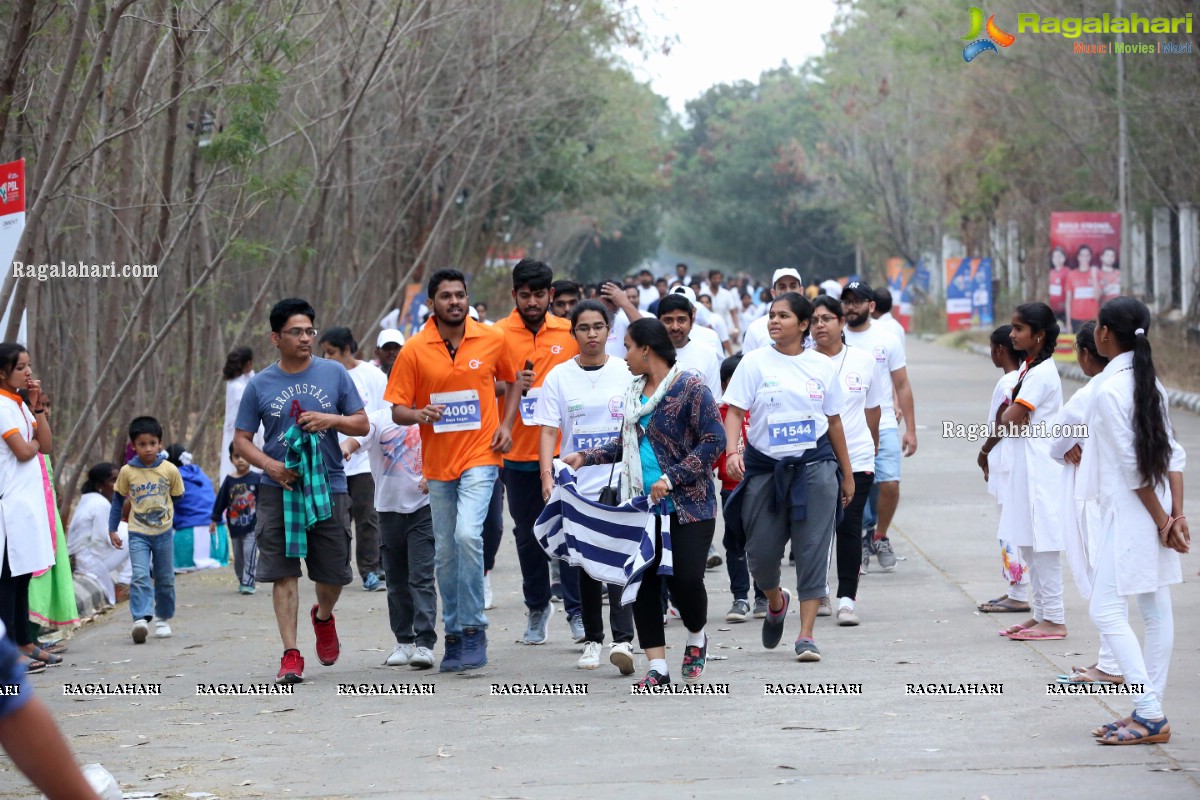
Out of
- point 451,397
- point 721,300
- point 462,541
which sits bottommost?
point 462,541

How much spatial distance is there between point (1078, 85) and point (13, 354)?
84.0 ft

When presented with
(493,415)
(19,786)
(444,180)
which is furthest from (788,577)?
(444,180)

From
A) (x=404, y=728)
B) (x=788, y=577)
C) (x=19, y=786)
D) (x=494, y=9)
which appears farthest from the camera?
(x=494, y=9)

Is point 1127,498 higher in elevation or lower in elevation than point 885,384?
lower

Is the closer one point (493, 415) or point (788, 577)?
point (493, 415)

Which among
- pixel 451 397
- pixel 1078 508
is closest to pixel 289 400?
pixel 451 397

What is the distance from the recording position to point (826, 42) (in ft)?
217

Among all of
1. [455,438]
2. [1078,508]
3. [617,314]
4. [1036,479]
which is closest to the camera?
[1078,508]

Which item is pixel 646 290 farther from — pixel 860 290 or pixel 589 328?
pixel 589 328

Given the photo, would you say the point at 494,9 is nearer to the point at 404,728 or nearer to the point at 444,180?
the point at 444,180

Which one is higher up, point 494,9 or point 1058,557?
point 494,9

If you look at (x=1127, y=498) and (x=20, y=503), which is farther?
(x=20, y=503)

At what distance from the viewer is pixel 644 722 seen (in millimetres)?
6789

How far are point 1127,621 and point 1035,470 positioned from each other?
8.06 feet
